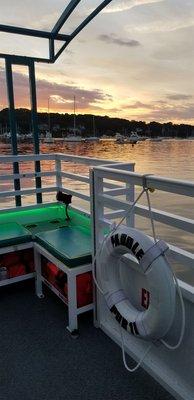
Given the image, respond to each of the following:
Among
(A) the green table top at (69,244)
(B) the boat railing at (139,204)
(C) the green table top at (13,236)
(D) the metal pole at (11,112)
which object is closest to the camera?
(B) the boat railing at (139,204)

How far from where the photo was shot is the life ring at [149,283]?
6.47 ft

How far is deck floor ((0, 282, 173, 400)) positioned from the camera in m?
2.25

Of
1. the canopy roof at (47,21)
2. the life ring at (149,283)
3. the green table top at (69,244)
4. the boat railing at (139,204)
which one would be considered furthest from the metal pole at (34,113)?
the life ring at (149,283)

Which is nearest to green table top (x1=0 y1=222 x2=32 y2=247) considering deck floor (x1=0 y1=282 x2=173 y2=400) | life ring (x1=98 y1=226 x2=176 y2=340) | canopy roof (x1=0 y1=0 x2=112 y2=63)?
deck floor (x1=0 y1=282 x2=173 y2=400)

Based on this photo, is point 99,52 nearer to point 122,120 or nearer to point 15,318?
point 15,318

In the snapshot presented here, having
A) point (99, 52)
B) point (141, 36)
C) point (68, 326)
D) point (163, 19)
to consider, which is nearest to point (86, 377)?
point (68, 326)

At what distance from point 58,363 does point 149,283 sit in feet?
3.59

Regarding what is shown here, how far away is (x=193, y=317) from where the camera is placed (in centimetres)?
202

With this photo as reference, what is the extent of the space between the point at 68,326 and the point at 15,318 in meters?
0.55

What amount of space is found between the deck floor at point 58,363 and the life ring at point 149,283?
41cm

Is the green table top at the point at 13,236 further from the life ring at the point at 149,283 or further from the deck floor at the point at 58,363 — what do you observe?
the life ring at the point at 149,283

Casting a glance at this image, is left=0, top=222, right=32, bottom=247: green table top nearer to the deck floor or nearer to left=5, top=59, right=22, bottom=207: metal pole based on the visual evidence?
the deck floor

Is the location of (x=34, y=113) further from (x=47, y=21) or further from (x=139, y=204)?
(x=139, y=204)

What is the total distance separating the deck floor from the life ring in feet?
1.34
